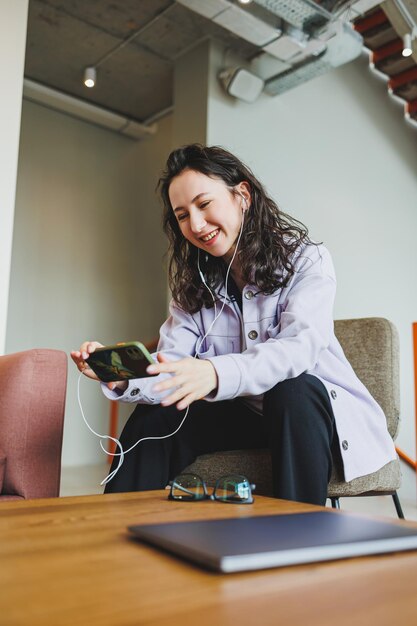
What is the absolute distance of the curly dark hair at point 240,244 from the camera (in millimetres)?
1450

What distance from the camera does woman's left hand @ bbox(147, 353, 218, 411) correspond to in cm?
94

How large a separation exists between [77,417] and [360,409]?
3.60m

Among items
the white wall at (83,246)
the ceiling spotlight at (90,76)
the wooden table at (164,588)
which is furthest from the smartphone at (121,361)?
the ceiling spotlight at (90,76)

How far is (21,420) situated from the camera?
148 cm

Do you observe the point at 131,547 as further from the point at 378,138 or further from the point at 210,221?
the point at 378,138

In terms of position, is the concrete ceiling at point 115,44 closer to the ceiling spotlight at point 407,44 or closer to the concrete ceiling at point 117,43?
the concrete ceiling at point 117,43

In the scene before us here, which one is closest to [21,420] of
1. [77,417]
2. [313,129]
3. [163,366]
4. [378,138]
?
[163,366]

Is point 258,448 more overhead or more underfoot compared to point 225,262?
more underfoot

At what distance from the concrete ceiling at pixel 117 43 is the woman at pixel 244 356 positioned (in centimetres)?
266

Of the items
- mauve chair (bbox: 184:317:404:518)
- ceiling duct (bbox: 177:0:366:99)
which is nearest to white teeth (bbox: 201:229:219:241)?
mauve chair (bbox: 184:317:404:518)

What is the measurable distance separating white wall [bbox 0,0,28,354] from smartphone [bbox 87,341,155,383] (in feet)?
4.68

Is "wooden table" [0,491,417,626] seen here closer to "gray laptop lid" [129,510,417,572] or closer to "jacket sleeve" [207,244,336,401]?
"gray laptop lid" [129,510,417,572]

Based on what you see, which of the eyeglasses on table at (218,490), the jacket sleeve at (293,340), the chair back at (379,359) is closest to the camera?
the eyeglasses on table at (218,490)

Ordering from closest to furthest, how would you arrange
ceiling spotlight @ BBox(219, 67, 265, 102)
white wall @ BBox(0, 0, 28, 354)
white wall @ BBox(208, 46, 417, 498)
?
1. white wall @ BBox(0, 0, 28, 354)
2. ceiling spotlight @ BBox(219, 67, 265, 102)
3. white wall @ BBox(208, 46, 417, 498)
